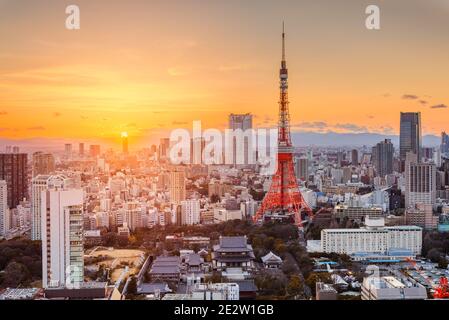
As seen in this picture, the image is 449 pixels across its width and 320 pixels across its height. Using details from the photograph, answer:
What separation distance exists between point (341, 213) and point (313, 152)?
2.17 feet

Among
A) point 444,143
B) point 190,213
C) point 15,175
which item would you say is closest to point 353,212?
point 444,143

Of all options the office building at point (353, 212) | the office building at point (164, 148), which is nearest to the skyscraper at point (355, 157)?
the office building at point (353, 212)

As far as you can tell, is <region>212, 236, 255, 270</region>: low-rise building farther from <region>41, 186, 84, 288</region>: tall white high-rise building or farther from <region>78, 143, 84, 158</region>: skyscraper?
<region>78, 143, 84, 158</region>: skyscraper

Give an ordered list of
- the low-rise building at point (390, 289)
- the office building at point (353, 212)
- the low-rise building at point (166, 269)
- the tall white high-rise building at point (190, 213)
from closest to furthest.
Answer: the low-rise building at point (390, 289) < the low-rise building at point (166, 269) < the tall white high-rise building at point (190, 213) < the office building at point (353, 212)

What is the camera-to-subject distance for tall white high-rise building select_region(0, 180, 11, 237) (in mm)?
3505

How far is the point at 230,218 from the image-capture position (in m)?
3.81

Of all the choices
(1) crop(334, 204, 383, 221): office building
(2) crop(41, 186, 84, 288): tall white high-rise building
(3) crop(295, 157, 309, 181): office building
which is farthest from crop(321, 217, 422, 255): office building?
(2) crop(41, 186, 84, 288): tall white high-rise building

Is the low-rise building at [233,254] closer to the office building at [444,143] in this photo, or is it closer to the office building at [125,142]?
the office building at [125,142]

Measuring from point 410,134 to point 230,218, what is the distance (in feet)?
4.37

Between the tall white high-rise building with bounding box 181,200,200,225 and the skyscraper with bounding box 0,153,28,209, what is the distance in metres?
1.04

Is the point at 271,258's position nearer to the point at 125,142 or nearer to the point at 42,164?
the point at 125,142

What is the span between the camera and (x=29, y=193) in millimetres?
3367

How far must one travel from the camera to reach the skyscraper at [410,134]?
135 inches
